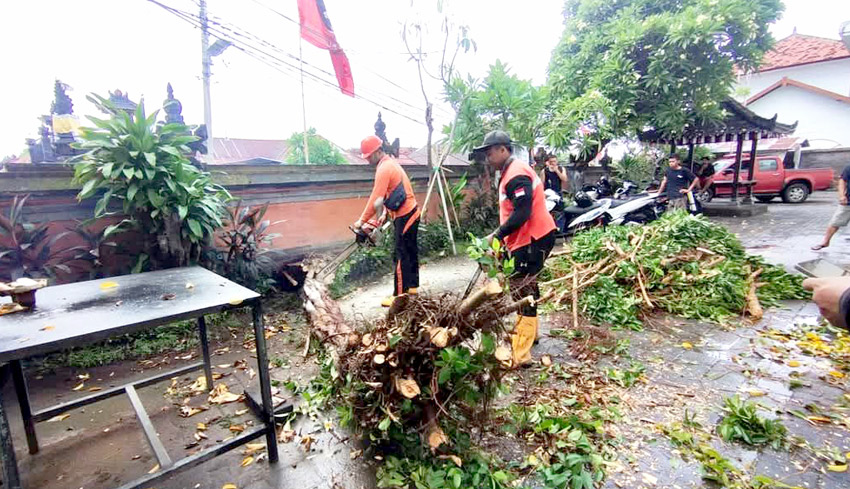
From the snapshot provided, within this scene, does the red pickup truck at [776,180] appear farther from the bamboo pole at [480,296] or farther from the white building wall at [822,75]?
the bamboo pole at [480,296]

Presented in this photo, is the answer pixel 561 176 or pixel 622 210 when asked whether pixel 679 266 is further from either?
pixel 561 176

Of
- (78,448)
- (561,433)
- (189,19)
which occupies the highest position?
(189,19)

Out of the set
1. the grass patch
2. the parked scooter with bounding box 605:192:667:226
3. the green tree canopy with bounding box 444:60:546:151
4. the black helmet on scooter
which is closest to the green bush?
the grass patch

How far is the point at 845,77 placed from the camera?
19.5 metres

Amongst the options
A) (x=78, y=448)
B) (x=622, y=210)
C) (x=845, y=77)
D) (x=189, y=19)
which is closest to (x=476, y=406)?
(x=78, y=448)

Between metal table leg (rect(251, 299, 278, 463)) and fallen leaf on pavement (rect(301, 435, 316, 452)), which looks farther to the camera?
fallen leaf on pavement (rect(301, 435, 316, 452))

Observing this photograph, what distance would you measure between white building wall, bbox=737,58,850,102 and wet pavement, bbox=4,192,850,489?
21571 mm

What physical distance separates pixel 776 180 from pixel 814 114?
1039 centimetres

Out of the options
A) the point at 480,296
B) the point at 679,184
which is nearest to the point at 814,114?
the point at 679,184

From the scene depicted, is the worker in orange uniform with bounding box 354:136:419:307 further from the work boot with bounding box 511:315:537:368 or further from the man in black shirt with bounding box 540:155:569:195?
the man in black shirt with bounding box 540:155:569:195

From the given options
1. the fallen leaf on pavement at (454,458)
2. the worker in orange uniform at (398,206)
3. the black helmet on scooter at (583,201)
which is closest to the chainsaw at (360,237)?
the worker in orange uniform at (398,206)

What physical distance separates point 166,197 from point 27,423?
7.40ft

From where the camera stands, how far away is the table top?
163cm

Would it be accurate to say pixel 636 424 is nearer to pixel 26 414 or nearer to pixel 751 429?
pixel 751 429
